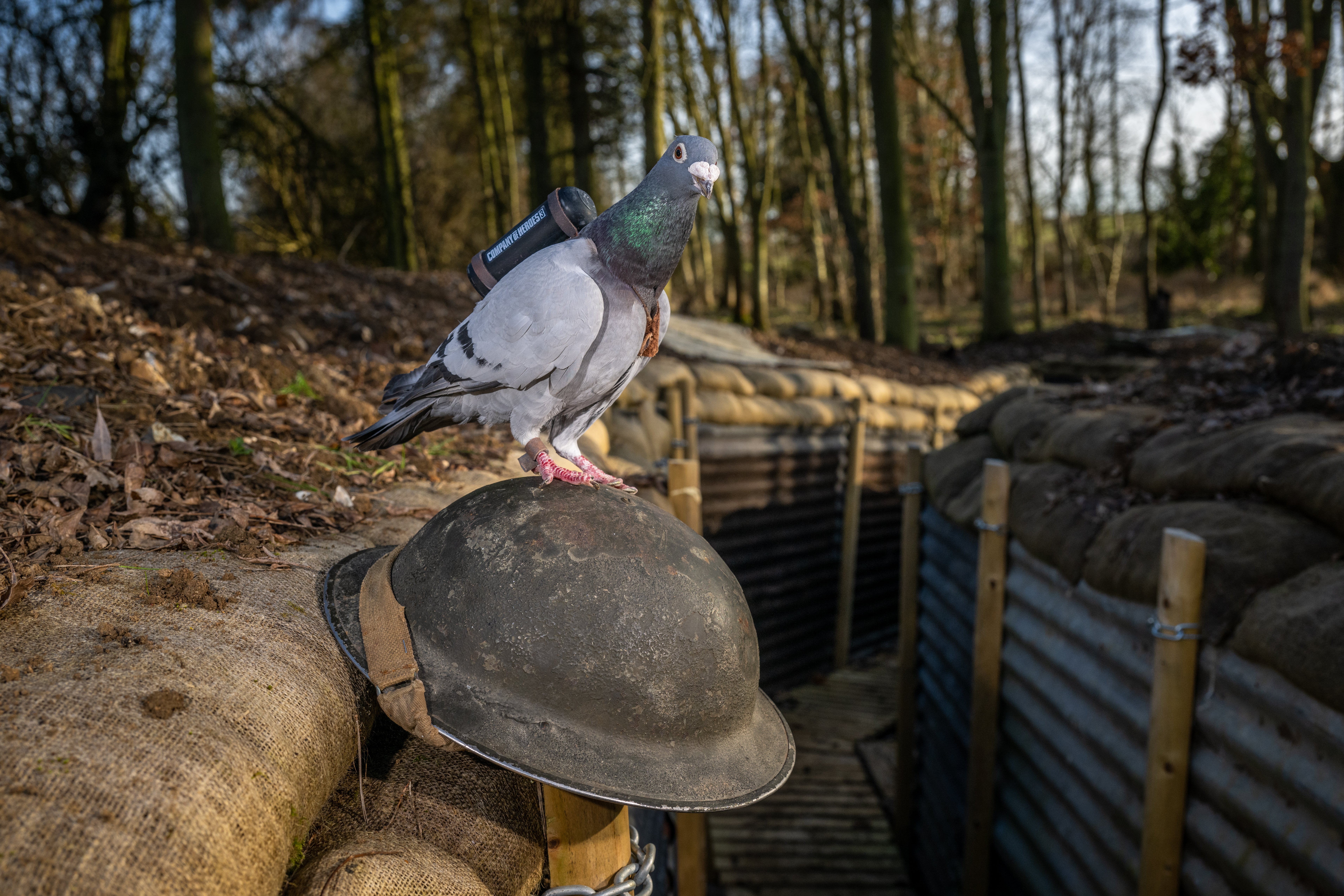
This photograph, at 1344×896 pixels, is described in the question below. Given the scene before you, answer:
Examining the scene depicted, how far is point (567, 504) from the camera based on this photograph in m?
1.70

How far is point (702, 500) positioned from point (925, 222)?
80.3 ft

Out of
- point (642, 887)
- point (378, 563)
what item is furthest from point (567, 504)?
point (642, 887)

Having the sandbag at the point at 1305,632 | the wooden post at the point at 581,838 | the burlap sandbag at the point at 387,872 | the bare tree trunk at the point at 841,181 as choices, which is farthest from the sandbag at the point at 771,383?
the bare tree trunk at the point at 841,181

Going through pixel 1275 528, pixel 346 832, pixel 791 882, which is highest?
pixel 1275 528

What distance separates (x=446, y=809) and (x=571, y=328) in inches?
42.4

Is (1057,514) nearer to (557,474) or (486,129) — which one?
(557,474)

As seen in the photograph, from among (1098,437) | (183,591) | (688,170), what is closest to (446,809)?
(183,591)

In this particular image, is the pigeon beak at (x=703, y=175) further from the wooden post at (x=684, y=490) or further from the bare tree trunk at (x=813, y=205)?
the bare tree trunk at (x=813, y=205)

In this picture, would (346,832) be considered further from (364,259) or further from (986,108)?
(364,259)

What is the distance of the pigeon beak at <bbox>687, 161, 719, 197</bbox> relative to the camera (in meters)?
1.69

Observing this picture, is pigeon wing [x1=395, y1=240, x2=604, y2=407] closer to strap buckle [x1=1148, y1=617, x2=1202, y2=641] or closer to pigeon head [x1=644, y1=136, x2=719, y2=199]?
pigeon head [x1=644, y1=136, x2=719, y2=199]

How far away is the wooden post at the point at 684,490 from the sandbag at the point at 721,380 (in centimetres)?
277

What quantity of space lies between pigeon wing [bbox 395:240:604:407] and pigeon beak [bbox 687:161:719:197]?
0.94 ft

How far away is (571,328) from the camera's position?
174cm
